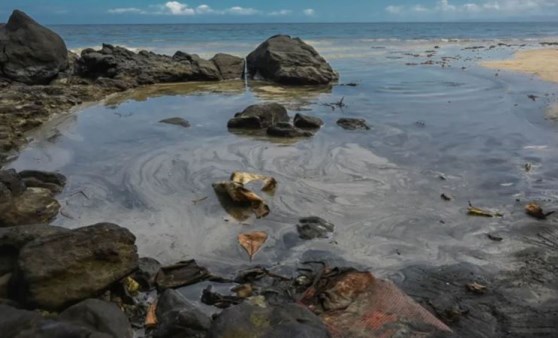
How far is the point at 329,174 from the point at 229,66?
1605 centimetres

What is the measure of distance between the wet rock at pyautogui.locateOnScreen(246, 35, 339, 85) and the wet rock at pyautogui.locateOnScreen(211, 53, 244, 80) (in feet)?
1.77

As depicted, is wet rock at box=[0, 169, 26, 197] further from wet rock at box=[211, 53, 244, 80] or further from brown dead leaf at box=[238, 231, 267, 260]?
Answer: wet rock at box=[211, 53, 244, 80]

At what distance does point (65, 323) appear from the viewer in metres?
3.47

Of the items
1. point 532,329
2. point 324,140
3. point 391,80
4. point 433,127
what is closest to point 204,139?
point 324,140

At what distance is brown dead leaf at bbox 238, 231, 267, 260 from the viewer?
5.77 m

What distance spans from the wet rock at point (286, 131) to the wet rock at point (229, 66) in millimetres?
12109

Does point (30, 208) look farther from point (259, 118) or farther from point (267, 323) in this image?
point (259, 118)

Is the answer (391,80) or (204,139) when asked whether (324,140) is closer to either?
(204,139)

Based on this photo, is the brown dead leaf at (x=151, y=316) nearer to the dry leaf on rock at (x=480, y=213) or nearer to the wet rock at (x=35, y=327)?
the wet rock at (x=35, y=327)

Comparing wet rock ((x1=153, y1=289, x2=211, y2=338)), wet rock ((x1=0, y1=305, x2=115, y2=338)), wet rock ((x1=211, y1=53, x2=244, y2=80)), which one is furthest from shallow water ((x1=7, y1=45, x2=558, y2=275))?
wet rock ((x1=211, y1=53, x2=244, y2=80))

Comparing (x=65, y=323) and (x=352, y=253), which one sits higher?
(x=65, y=323)

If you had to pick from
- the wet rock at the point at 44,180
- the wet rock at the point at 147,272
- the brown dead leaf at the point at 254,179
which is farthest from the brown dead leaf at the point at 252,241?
the wet rock at the point at 44,180

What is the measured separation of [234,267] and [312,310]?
1.36 meters

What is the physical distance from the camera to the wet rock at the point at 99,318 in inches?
144
